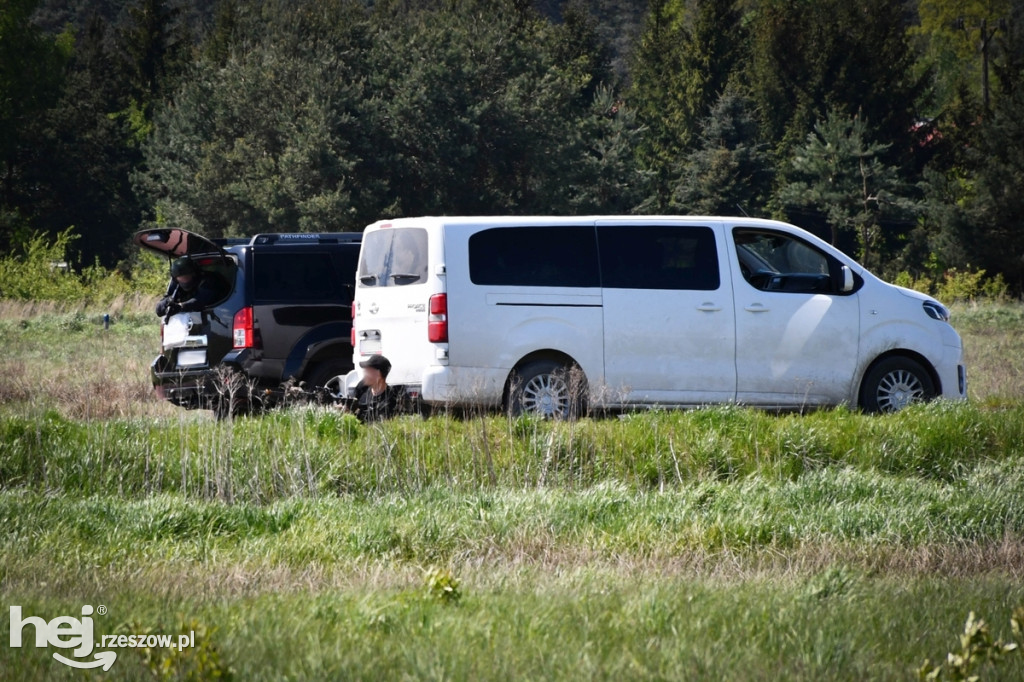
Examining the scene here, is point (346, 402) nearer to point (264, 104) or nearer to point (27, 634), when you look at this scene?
point (27, 634)

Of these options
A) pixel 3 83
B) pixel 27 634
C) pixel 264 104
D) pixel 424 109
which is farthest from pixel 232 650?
pixel 3 83

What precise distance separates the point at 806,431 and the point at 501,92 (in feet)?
147

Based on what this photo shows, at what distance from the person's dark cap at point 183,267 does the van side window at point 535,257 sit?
316 centimetres

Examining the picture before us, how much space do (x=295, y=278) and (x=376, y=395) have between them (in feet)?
6.57

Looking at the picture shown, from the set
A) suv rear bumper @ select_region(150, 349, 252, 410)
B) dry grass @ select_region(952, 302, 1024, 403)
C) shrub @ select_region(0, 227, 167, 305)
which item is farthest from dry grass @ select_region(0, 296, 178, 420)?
dry grass @ select_region(952, 302, 1024, 403)

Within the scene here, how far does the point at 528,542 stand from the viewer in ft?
25.7

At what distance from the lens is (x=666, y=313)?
38.0 feet

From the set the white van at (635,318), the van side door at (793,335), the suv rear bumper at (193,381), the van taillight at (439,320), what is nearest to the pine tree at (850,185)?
the white van at (635,318)

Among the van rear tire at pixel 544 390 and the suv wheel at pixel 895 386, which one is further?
the suv wheel at pixel 895 386

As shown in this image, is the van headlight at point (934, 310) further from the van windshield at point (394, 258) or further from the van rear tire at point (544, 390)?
the van windshield at point (394, 258)

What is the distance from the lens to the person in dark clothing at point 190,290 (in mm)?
12641

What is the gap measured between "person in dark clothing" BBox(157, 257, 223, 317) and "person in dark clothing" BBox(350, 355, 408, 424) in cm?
207

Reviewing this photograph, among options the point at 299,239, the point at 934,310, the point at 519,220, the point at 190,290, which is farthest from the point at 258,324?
the point at 934,310

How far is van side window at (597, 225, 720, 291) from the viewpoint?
38.2ft
